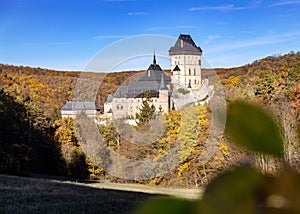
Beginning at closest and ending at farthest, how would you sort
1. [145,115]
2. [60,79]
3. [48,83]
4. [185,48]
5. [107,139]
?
1. [107,139]
2. [145,115]
3. [185,48]
4. [48,83]
5. [60,79]

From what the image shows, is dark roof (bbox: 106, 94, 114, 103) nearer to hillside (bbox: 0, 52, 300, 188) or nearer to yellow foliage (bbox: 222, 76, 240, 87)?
hillside (bbox: 0, 52, 300, 188)

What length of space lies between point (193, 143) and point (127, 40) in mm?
7197

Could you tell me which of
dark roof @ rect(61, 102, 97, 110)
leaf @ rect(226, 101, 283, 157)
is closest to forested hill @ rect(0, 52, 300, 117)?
dark roof @ rect(61, 102, 97, 110)

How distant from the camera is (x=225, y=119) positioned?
0.20 m

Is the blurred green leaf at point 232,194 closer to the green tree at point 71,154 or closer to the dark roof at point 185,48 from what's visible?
the green tree at point 71,154

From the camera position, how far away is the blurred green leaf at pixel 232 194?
14cm

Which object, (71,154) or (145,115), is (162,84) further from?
(71,154)

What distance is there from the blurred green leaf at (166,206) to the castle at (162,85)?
28621mm

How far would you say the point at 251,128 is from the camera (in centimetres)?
17

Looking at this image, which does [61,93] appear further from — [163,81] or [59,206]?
[59,206]

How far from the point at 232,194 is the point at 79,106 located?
135 ft

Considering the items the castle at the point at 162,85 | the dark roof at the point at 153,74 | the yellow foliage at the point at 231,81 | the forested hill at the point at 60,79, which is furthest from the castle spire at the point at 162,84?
the yellow foliage at the point at 231,81

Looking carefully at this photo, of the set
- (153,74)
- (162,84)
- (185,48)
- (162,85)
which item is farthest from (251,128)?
(185,48)

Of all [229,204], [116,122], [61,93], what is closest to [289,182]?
[229,204]
